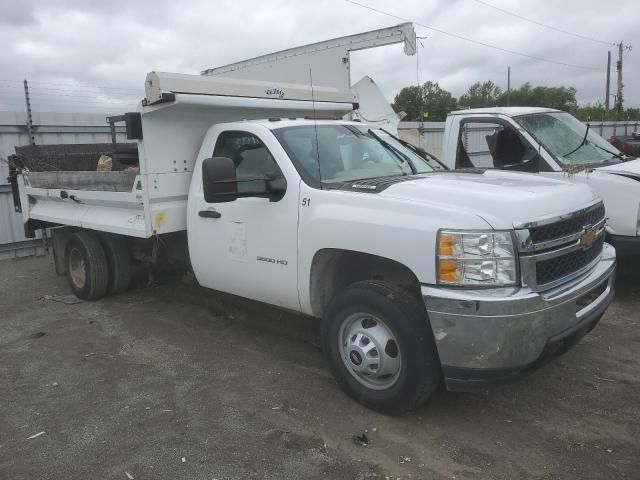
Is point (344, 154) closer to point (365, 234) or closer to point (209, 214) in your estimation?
point (365, 234)

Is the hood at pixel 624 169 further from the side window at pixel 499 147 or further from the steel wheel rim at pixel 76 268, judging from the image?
the steel wheel rim at pixel 76 268

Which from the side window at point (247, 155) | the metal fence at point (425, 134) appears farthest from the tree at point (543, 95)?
the side window at point (247, 155)

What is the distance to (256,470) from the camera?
312 cm

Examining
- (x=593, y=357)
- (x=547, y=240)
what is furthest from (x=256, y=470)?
(x=593, y=357)

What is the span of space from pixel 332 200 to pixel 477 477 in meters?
1.96

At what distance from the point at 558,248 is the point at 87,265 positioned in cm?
521

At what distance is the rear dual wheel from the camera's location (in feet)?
21.0

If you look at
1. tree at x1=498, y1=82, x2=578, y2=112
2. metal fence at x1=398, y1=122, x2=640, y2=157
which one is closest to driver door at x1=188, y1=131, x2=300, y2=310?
metal fence at x1=398, y1=122, x2=640, y2=157

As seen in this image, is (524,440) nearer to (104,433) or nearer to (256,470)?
(256,470)

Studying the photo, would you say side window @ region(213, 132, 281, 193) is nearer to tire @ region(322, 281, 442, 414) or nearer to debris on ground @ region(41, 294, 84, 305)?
tire @ region(322, 281, 442, 414)

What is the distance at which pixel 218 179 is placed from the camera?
3.89 metres

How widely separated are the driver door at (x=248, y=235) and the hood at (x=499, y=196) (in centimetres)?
95

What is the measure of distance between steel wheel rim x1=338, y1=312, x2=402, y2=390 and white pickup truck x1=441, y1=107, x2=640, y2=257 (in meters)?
3.28

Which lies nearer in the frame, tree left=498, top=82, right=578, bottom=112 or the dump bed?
the dump bed
